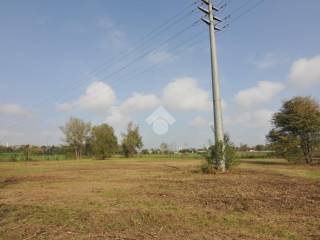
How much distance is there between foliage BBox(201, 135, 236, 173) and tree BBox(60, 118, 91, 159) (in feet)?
252

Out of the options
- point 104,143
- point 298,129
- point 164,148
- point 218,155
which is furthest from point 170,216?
point 164,148

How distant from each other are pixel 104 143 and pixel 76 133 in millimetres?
17155

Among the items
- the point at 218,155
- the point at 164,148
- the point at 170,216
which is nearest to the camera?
the point at 170,216

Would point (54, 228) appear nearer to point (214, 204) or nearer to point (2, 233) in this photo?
point (2, 233)

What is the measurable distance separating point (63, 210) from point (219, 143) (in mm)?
14392

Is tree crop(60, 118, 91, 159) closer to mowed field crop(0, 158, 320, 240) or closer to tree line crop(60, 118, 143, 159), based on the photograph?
tree line crop(60, 118, 143, 159)

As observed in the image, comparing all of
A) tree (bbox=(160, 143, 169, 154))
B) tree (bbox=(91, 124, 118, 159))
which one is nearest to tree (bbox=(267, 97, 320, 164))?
tree (bbox=(91, 124, 118, 159))

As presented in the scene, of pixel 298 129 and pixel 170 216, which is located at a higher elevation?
pixel 298 129

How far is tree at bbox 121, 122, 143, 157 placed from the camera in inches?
3728

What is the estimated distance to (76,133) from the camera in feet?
308

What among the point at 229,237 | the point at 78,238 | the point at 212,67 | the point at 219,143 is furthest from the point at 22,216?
the point at 212,67

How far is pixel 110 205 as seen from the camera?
918 centimetres

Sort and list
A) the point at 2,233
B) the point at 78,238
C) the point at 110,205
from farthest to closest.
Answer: the point at 110,205 < the point at 2,233 < the point at 78,238

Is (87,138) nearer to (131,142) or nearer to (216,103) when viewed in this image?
(131,142)
